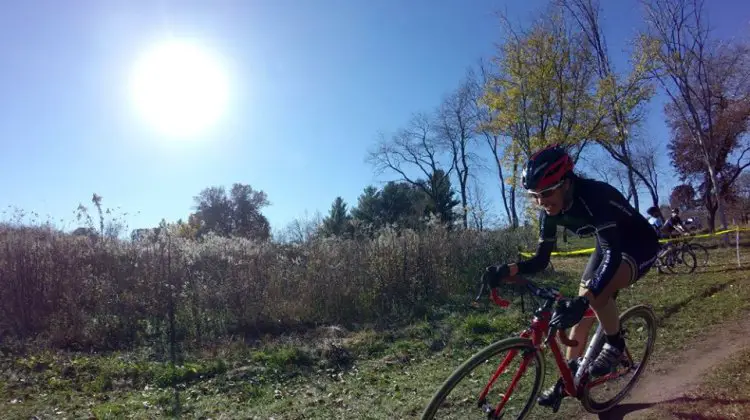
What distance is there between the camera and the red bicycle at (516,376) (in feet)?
9.58

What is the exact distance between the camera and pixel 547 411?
407 centimetres

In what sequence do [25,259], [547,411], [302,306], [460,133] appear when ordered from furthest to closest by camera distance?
[460,133] → [302,306] → [25,259] → [547,411]

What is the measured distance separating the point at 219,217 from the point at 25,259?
171 feet

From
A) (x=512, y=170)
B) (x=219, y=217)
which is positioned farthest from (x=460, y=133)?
(x=219, y=217)

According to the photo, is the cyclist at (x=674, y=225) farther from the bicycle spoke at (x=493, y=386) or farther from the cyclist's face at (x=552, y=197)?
the bicycle spoke at (x=493, y=386)

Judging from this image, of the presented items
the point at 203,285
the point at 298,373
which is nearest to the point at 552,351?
the point at 298,373

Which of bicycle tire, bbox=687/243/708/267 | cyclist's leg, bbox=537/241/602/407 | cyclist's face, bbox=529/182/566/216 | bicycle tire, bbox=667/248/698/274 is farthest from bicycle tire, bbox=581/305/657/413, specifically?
bicycle tire, bbox=687/243/708/267

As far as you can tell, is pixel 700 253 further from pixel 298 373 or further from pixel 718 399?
pixel 298 373

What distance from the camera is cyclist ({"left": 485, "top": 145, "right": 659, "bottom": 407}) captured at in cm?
320

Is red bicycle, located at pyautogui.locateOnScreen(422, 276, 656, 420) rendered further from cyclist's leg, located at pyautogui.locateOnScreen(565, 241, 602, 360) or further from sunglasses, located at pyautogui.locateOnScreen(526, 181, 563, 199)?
sunglasses, located at pyautogui.locateOnScreen(526, 181, 563, 199)

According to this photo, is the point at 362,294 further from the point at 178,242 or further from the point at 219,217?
the point at 219,217

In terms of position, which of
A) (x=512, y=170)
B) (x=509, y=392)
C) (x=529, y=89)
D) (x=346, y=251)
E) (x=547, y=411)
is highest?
(x=529, y=89)

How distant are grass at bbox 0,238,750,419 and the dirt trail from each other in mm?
204

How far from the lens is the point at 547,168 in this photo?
3.22m
